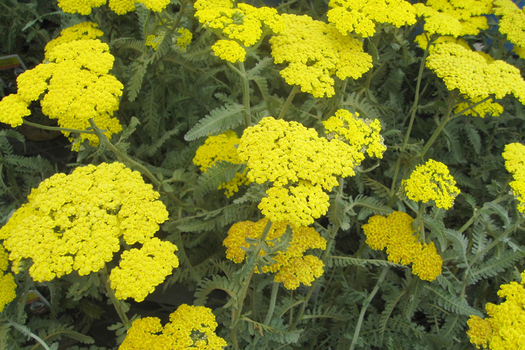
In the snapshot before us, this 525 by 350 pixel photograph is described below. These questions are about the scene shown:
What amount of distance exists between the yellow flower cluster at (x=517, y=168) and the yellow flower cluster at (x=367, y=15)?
1.03 meters

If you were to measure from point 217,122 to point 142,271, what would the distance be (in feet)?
2.60

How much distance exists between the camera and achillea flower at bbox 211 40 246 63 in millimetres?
1612

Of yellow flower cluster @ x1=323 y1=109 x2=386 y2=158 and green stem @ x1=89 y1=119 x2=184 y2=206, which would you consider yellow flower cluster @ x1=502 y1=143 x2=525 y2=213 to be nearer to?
yellow flower cluster @ x1=323 y1=109 x2=386 y2=158

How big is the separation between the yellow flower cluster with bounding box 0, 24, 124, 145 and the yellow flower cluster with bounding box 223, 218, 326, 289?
0.89 m

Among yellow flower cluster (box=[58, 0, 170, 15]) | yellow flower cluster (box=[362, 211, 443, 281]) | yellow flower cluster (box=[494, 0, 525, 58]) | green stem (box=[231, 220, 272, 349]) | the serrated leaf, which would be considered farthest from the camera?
yellow flower cluster (box=[494, 0, 525, 58])

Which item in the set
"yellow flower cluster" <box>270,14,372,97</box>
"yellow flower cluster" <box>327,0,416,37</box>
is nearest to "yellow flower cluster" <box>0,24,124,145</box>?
"yellow flower cluster" <box>270,14,372,97</box>

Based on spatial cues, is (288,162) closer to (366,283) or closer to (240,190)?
(240,190)

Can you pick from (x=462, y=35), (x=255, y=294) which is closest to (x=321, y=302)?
(x=255, y=294)

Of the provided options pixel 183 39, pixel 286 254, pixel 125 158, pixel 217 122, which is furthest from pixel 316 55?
pixel 125 158

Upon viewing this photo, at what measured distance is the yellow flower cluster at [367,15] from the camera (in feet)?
6.06

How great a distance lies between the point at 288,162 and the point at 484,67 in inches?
62.0

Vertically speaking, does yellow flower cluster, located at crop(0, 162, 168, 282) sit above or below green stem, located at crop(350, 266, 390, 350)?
above

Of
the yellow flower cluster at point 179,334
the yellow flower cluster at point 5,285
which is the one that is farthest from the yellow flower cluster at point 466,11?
the yellow flower cluster at point 5,285

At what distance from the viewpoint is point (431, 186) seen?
1910mm
